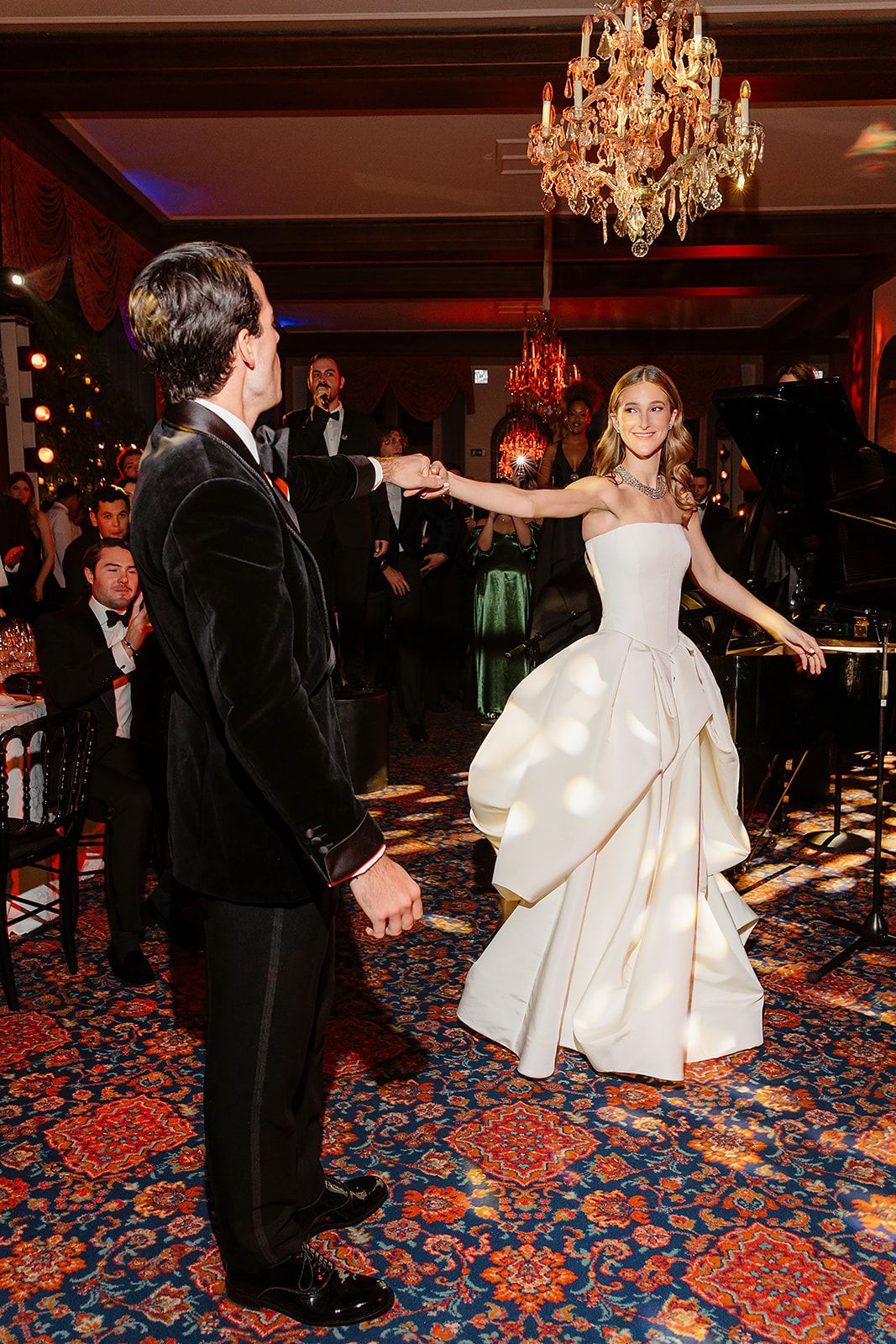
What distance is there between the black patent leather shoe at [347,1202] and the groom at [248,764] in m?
0.21

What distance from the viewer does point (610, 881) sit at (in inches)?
114

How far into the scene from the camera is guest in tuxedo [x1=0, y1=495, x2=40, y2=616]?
265 inches

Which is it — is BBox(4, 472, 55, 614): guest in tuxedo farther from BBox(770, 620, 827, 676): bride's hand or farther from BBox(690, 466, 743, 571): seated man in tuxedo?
BBox(770, 620, 827, 676): bride's hand

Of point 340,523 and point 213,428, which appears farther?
point 340,523

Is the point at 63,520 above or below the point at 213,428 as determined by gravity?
below

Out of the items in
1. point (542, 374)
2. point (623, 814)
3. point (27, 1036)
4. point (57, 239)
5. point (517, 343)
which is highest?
point (517, 343)

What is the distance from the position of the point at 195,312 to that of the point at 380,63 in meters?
5.19

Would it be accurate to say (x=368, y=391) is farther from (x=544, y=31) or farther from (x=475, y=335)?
(x=544, y=31)

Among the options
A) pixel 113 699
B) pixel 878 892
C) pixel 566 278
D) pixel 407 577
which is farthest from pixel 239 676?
pixel 566 278

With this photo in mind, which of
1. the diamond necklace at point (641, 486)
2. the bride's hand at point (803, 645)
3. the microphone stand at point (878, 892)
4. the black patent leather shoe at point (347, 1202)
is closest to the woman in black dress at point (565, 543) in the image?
the microphone stand at point (878, 892)

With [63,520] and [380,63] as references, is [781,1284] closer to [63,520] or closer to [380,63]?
[380,63]

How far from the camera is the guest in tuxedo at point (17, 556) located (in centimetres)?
673

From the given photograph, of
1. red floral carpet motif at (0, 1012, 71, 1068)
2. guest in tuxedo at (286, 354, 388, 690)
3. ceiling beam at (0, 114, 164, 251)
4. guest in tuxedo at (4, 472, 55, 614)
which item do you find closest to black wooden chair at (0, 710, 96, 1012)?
red floral carpet motif at (0, 1012, 71, 1068)

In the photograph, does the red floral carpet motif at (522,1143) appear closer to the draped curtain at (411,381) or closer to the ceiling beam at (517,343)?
the ceiling beam at (517,343)
